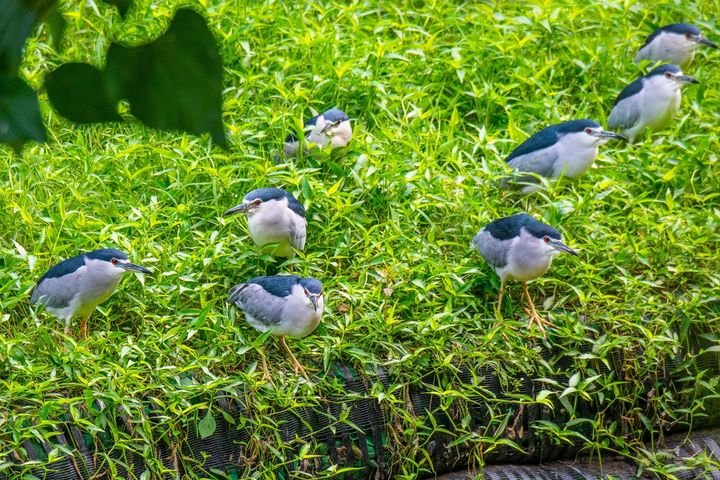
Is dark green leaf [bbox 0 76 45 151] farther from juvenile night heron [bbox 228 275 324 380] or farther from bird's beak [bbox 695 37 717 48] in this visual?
bird's beak [bbox 695 37 717 48]

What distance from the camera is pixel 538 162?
5.19m

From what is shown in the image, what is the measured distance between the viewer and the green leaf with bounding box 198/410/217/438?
3820 millimetres

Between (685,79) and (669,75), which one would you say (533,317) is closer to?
(669,75)

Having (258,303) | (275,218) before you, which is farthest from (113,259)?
(275,218)

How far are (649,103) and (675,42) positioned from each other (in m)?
0.98

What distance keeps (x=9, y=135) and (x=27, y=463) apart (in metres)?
3.01

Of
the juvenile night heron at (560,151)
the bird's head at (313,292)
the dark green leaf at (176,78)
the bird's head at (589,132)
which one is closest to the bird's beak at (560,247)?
the juvenile night heron at (560,151)

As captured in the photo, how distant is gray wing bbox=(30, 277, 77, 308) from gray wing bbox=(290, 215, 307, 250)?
1.04 m

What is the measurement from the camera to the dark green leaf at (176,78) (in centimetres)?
80

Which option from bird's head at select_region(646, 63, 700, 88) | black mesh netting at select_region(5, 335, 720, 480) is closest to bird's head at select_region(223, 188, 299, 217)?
black mesh netting at select_region(5, 335, 720, 480)

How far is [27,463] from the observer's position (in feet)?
11.5

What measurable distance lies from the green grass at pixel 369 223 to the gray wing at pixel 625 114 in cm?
15

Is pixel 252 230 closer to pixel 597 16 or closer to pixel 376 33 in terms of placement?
→ pixel 376 33

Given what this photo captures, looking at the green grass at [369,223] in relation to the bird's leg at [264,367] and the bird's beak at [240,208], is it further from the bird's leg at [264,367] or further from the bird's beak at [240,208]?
the bird's beak at [240,208]
